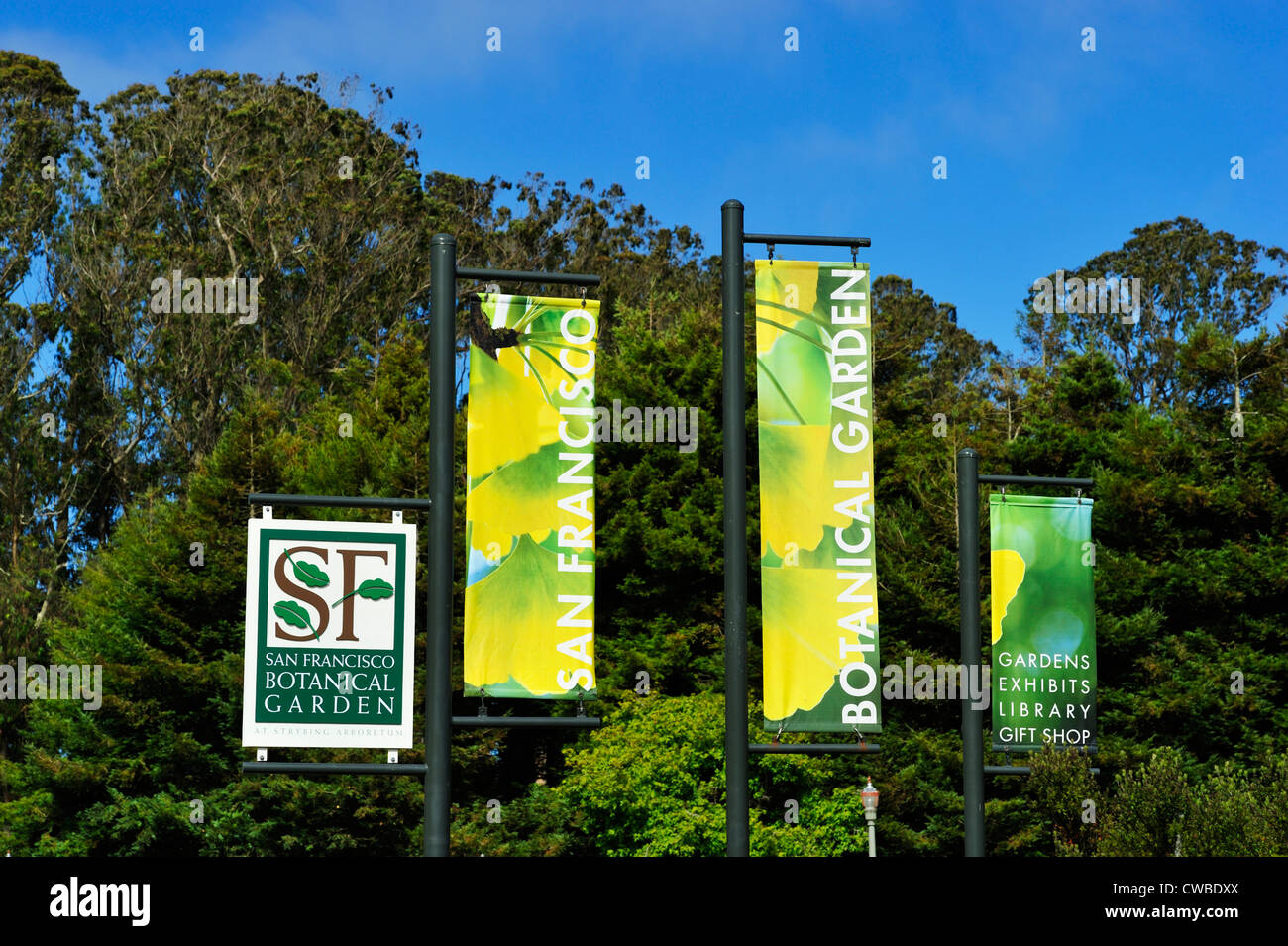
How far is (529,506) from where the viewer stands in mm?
10195

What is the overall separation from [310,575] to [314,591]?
127 millimetres

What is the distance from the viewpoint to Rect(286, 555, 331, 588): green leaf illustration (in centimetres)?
984

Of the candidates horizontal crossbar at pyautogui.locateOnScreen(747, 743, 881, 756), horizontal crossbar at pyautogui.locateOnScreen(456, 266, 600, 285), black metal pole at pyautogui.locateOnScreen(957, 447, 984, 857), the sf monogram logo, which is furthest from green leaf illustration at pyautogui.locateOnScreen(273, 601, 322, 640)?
black metal pole at pyautogui.locateOnScreen(957, 447, 984, 857)

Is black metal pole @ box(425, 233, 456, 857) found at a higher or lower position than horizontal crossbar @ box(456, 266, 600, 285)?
lower

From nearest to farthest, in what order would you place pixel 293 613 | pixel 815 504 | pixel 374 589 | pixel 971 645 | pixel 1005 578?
pixel 293 613, pixel 374 589, pixel 815 504, pixel 971 645, pixel 1005 578

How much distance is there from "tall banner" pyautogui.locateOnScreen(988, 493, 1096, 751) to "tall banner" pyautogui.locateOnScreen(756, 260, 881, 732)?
327 centimetres

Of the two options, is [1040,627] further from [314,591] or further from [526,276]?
[314,591]

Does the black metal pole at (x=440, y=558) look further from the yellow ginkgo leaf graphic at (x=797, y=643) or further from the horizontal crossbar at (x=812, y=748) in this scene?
the yellow ginkgo leaf graphic at (x=797, y=643)

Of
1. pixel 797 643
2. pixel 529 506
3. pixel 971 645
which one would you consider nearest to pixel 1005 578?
pixel 971 645

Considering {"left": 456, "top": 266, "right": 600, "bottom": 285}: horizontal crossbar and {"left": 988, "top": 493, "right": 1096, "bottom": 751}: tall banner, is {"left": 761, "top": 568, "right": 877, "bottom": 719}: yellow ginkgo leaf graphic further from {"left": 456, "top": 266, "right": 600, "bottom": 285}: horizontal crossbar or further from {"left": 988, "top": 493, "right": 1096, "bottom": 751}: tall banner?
{"left": 988, "top": 493, "right": 1096, "bottom": 751}: tall banner

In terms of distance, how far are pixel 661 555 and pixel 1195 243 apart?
4286 centimetres

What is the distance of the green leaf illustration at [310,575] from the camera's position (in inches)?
388

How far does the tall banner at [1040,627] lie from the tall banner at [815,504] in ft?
10.7

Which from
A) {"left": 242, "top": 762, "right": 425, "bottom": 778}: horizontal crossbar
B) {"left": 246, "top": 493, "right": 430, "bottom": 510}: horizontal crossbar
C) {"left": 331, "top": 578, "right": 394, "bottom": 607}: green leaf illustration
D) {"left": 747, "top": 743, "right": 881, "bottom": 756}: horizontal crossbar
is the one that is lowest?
{"left": 242, "top": 762, "right": 425, "bottom": 778}: horizontal crossbar
